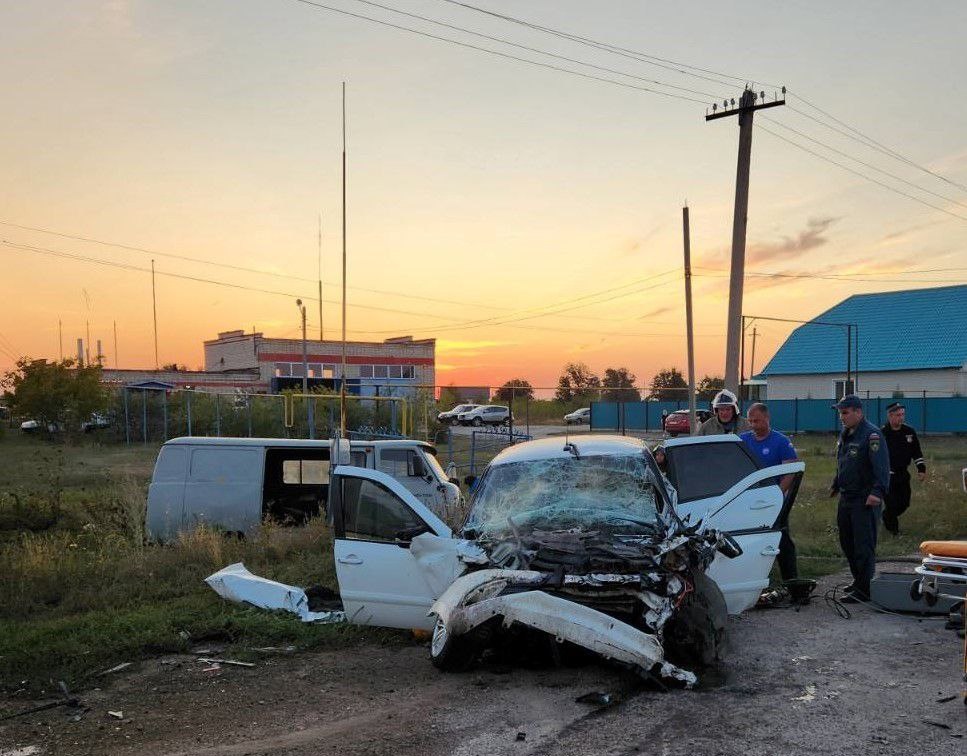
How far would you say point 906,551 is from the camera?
10148 millimetres

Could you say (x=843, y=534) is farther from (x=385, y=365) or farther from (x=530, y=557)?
(x=385, y=365)

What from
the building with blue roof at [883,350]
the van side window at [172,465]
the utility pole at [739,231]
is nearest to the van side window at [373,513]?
the van side window at [172,465]

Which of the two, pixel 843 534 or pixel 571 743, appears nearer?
pixel 571 743

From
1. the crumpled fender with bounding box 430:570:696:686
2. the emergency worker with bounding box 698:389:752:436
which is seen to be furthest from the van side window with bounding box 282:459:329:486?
the crumpled fender with bounding box 430:570:696:686

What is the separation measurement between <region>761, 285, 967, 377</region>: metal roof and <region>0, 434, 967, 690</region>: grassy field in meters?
34.2

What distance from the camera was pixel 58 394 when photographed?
34312 millimetres

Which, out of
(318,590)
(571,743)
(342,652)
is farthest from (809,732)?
(318,590)

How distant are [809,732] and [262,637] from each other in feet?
13.5

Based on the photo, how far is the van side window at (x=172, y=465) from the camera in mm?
11992

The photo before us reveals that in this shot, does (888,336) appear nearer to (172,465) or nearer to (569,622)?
(172,465)

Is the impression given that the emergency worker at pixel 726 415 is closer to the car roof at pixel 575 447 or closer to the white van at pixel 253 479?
the car roof at pixel 575 447

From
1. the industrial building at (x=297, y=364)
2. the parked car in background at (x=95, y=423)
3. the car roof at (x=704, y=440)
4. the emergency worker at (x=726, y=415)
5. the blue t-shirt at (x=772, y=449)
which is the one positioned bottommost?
the parked car in background at (x=95, y=423)

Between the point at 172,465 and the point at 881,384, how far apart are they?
145 feet

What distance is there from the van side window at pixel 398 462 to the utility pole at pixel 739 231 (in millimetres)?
6097
